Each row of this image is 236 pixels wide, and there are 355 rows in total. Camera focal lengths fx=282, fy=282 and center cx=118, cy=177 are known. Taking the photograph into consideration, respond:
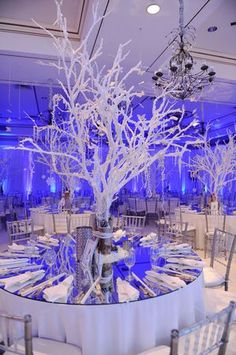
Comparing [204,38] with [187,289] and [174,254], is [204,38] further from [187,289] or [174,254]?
[187,289]

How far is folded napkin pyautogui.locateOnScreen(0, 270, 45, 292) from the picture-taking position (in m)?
1.85

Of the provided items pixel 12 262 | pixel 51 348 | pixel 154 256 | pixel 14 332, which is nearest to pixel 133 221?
pixel 154 256

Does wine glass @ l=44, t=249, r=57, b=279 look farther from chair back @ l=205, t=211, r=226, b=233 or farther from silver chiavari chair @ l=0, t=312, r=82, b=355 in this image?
chair back @ l=205, t=211, r=226, b=233

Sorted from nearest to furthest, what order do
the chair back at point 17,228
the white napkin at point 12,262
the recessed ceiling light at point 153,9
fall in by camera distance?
the white napkin at point 12,262 < the recessed ceiling light at point 153,9 < the chair back at point 17,228

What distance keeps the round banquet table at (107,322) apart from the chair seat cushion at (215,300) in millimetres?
452

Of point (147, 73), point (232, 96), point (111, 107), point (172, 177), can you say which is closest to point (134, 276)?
point (111, 107)

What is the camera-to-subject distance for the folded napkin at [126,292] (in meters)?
1.69

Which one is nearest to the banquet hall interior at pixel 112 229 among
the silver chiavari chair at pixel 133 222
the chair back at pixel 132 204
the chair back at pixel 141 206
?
the silver chiavari chair at pixel 133 222

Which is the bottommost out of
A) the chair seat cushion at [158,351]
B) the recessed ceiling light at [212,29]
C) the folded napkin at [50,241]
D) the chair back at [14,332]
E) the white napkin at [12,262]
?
the chair seat cushion at [158,351]

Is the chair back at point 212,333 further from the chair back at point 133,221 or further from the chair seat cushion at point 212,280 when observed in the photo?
the chair back at point 133,221

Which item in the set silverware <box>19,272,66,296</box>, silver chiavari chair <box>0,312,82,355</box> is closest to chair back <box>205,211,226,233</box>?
silverware <box>19,272,66,296</box>

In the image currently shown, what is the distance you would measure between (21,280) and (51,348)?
50 cm

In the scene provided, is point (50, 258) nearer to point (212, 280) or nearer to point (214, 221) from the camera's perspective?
A: point (212, 280)

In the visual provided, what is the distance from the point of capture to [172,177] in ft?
46.8
